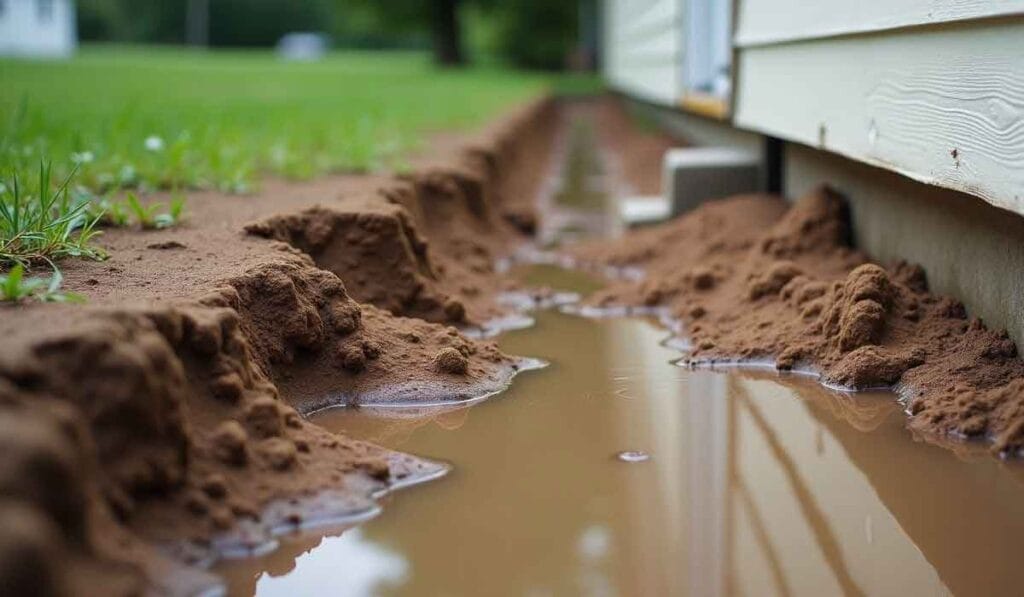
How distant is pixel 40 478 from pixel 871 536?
6.05 feet

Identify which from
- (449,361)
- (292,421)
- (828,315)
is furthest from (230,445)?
(828,315)

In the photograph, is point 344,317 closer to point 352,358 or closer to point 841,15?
point 352,358

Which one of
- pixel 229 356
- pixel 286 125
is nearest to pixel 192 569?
pixel 229 356

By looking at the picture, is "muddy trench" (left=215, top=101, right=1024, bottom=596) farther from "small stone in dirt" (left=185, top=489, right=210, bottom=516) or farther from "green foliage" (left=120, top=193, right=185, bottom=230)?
"green foliage" (left=120, top=193, right=185, bottom=230)

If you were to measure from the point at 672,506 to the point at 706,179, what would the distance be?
4662mm

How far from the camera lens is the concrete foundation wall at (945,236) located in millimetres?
3877

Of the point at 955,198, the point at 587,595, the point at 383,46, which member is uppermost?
the point at 383,46

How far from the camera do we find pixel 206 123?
367 inches

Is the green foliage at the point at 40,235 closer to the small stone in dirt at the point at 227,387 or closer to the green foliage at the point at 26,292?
the green foliage at the point at 26,292

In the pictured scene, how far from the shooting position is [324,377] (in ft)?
13.2

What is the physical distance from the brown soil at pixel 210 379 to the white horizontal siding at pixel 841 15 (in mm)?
1846

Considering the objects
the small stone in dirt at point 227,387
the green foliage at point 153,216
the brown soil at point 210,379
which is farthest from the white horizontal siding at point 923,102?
the green foliage at point 153,216

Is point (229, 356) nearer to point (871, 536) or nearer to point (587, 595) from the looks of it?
point (587, 595)

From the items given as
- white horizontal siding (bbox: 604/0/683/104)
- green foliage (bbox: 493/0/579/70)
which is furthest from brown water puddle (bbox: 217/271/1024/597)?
green foliage (bbox: 493/0/579/70)
